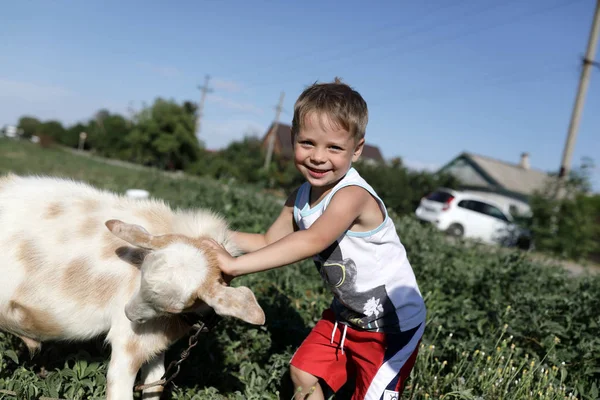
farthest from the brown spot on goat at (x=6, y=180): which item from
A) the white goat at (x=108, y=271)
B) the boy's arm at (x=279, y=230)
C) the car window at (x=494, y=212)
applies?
the car window at (x=494, y=212)

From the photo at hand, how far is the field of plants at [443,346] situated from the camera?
2.78m

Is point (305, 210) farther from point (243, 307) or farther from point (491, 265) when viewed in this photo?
point (491, 265)

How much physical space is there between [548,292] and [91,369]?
4.02 m

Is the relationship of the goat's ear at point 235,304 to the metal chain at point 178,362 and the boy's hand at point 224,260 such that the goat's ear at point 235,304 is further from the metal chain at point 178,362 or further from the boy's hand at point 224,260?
the metal chain at point 178,362

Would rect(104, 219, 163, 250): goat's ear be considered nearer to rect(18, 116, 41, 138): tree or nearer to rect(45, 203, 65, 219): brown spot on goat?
rect(45, 203, 65, 219): brown spot on goat

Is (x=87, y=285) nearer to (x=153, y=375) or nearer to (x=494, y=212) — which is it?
(x=153, y=375)

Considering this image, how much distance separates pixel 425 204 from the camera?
18.3 metres

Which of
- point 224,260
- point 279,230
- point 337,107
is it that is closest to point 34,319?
point 224,260

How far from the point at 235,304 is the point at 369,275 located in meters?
0.87

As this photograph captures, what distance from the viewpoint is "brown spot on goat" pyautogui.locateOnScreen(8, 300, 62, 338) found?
2.33m

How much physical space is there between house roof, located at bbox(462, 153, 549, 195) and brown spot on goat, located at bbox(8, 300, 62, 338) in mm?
33802

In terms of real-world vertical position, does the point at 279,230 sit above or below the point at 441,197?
below

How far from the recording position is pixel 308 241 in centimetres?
214

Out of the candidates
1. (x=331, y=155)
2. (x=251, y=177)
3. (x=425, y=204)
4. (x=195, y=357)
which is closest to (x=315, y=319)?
(x=195, y=357)
